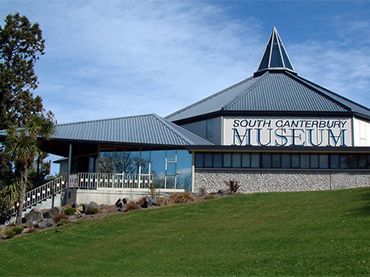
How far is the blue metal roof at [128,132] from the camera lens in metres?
37.1

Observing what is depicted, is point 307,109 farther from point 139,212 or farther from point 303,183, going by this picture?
point 139,212

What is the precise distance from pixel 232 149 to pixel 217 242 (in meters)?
16.6

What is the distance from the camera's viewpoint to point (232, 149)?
124ft

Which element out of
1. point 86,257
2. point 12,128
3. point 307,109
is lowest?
point 86,257

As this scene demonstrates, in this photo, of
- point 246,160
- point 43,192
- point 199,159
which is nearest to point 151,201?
point 199,159

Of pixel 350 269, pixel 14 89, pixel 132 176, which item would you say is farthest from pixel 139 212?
pixel 14 89

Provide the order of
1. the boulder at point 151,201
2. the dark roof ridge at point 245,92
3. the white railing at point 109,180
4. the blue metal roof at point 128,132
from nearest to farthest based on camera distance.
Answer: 1. the boulder at point 151,201
2. the white railing at point 109,180
3. the blue metal roof at point 128,132
4. the dark roof ridge at point 245,92

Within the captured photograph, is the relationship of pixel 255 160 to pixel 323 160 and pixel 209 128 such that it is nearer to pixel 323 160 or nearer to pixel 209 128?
pixel 323 160

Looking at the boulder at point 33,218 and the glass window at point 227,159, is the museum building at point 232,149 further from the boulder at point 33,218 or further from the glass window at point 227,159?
the boulder at point 33,218

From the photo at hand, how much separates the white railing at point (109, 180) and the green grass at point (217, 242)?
6400 millimetres

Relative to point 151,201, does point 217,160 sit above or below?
above

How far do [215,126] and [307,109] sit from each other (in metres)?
6.59

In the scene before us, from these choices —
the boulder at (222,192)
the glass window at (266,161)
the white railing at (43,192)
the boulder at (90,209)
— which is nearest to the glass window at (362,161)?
the glass window at (266,161)

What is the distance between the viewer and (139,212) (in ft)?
99.7
